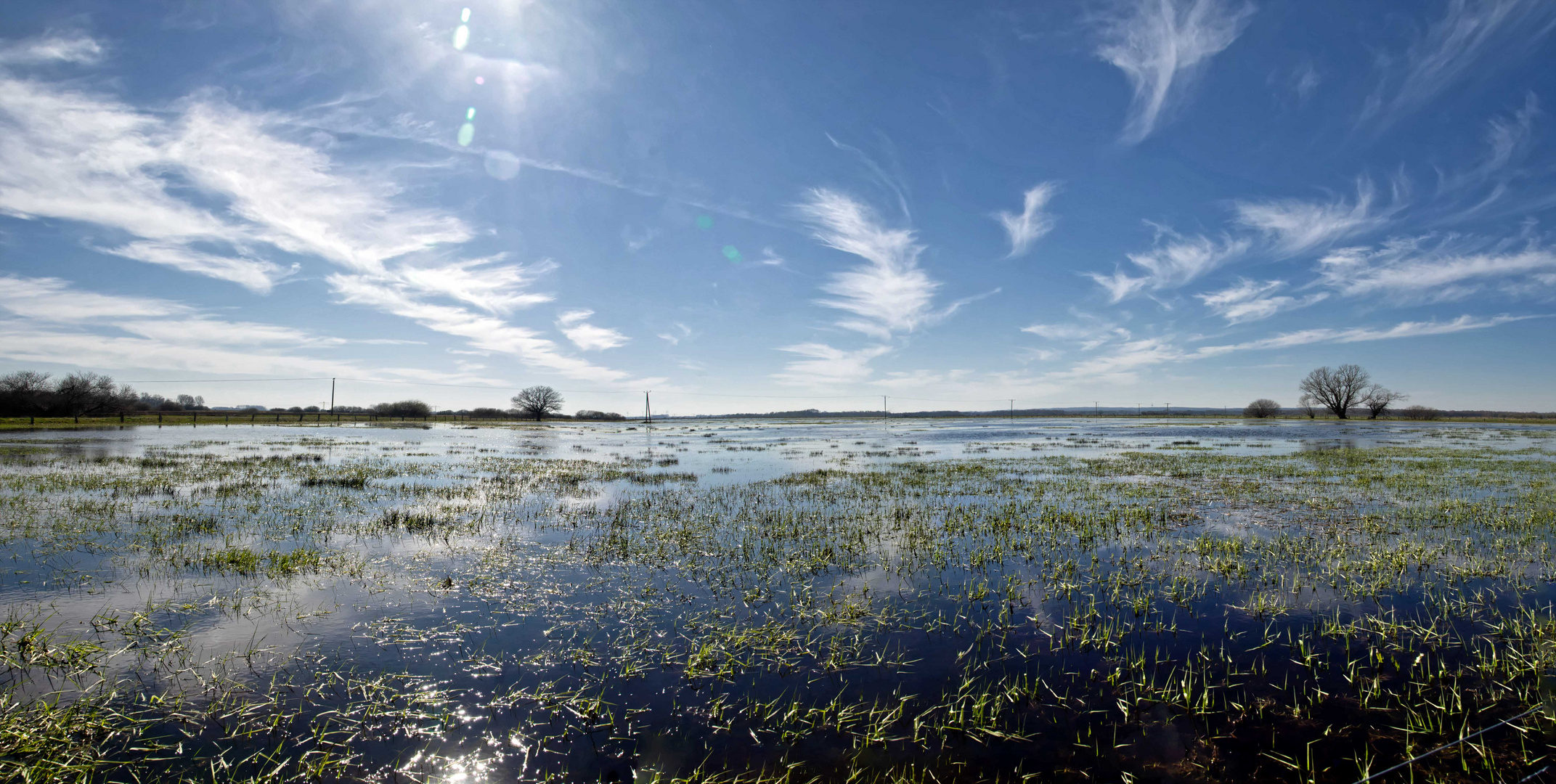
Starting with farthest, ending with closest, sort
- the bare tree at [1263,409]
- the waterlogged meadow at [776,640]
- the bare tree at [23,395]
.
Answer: the bare tree at [1263,409]
the bare tree at [23,395]
the waterlogged meadow at [776,640]

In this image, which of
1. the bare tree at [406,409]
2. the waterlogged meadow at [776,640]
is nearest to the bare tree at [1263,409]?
the waterlogged meadow at [776,640]

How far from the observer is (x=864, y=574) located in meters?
12.2

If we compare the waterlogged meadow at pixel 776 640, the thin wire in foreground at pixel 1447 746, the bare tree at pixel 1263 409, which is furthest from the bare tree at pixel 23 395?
the bare tree at pixel 1263 409

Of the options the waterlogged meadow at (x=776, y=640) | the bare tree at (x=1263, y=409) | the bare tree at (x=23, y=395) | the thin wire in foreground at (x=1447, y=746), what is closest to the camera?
the thin wire in foreground at (x=1447, y=746)

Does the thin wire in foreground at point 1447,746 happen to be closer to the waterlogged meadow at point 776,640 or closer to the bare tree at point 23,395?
the waterlogged meadow at point 776,640

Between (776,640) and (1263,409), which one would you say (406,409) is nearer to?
(776,640)

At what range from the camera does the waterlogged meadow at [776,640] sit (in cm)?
601

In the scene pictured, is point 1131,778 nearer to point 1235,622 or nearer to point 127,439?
point 1235,622

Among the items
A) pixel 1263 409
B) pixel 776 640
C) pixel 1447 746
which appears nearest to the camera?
pixel 1447 746

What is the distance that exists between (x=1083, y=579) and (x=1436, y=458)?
41.2 meters

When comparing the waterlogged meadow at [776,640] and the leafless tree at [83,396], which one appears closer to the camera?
the waterlogged meadow at [776,640]

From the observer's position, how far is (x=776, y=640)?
8.73 m

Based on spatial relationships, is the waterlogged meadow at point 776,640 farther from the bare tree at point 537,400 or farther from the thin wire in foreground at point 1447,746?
the bare tree at point 537,400

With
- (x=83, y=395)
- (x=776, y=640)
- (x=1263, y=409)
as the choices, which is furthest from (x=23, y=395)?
(x=1263, y=409)
